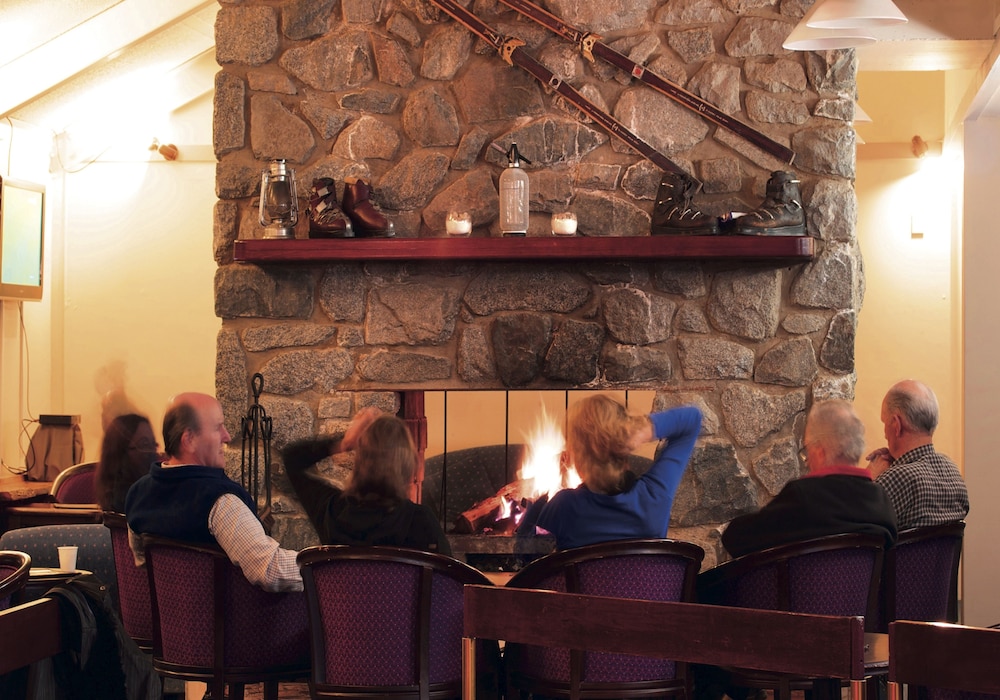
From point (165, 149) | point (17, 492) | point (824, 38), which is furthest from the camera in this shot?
point (165, 149)

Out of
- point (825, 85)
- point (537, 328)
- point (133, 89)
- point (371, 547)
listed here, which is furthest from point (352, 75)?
point (133, 89)

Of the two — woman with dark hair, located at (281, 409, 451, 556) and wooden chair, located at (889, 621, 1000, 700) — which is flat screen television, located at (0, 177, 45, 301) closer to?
woman with dark hair, located at (281, 409, 451, 556)

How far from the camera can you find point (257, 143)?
420 cm

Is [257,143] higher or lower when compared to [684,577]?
higher

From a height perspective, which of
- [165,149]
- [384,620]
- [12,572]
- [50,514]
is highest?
[165,149]

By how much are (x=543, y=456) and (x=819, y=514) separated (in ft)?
4.88

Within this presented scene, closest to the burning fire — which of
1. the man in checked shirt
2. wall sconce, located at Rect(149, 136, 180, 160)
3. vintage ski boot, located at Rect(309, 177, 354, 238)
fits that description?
vintage ski boot, located at Rect(309, 177, 354, 238)

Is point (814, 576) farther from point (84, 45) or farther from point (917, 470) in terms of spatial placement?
point (84, 45)

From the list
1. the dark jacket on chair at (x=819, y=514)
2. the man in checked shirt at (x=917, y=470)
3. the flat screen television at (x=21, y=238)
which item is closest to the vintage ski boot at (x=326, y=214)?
the dark jacket on chair at (x=819, y=514)

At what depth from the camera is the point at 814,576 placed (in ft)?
8.69

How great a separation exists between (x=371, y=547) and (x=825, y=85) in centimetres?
261

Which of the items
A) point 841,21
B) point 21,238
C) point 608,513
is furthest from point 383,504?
point 21,238

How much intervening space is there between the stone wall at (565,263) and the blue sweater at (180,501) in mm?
1343

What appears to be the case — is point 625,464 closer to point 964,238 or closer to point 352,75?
point 352,75
